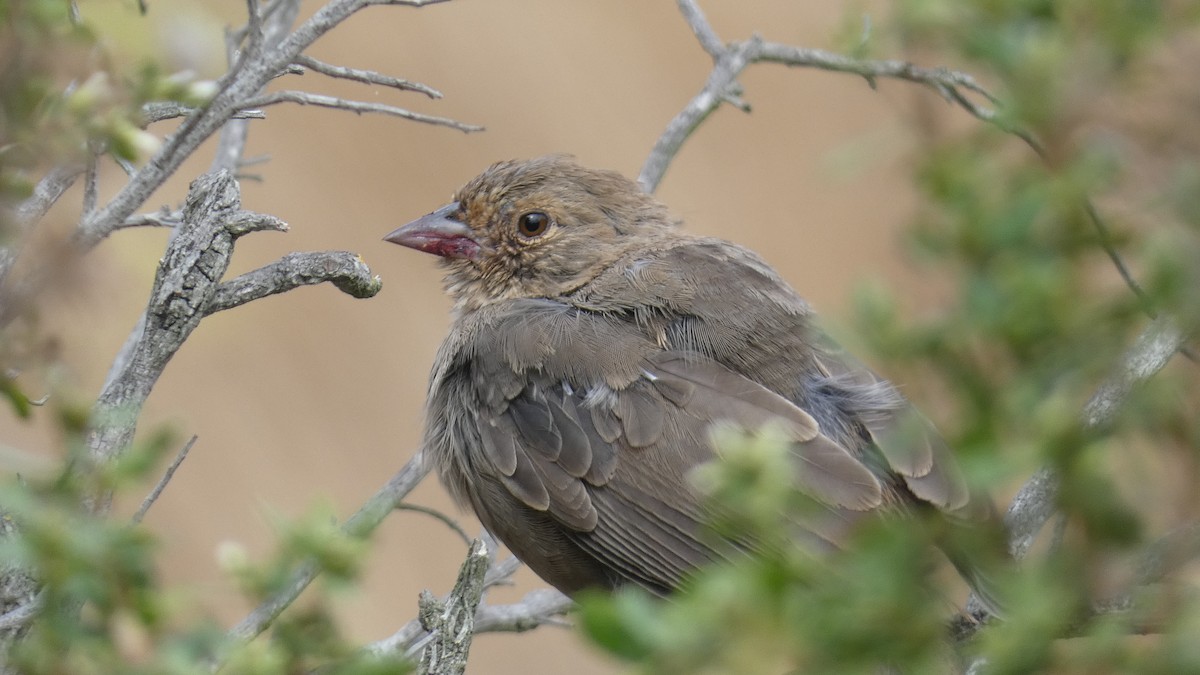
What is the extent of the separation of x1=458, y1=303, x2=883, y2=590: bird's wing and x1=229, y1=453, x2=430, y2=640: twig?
10.5 inches

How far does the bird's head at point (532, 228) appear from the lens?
4.27 metres

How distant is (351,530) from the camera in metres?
2.08

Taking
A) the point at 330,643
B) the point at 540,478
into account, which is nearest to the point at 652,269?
the point at 540,478

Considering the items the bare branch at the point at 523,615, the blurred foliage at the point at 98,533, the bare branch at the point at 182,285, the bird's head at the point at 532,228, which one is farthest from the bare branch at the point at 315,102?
the bare branch at the point at 523,615

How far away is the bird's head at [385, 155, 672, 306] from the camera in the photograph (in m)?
4.27

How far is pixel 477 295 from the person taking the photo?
170 inches

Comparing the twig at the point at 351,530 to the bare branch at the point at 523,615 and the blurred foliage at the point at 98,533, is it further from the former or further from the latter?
the bare branch at the point at 523,615

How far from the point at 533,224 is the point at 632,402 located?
978mm

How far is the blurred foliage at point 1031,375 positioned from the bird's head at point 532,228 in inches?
116

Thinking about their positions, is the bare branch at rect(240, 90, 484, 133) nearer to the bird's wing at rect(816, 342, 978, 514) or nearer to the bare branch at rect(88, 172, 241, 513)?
the bare branch at rect(88, 172, 241, 513)

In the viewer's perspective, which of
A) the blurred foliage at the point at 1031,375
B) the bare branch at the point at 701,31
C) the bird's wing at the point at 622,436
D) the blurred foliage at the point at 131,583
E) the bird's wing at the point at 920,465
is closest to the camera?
the blurred foliage at the point at 1031,375

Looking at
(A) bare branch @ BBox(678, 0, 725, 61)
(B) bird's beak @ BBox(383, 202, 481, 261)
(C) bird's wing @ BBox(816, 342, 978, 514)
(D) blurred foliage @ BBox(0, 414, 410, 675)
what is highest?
(A) bare branch @ BBox(678, 0, 725, 61)

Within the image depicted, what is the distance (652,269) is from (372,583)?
270 centimetres

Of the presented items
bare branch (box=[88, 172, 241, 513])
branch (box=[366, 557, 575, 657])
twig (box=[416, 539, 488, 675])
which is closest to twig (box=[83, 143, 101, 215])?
bare branch (box=[88, 172, 241, 513])
